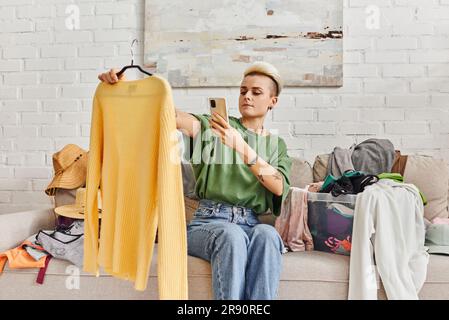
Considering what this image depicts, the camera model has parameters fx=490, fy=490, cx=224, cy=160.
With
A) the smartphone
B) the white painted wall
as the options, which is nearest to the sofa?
the smartphone

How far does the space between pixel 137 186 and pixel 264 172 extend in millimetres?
446

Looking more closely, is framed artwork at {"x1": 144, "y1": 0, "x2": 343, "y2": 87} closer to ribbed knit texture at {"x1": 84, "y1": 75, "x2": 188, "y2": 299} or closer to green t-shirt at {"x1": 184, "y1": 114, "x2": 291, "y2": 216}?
green t-shirt at {"x1": 184, "y1": 114, "x2": 291, "y2": 216}

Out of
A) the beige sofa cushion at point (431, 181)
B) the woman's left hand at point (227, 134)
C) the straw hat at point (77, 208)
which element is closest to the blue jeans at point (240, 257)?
the woman's left hand at point (227, 134)

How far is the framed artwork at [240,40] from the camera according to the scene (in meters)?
2.49

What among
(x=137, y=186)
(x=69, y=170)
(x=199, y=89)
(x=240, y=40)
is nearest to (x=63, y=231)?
(x=69, y=170)

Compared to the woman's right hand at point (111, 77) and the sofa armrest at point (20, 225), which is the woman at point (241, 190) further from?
the sofa armrest at point (20, 225)

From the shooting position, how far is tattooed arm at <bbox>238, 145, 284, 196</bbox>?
5.38 feet

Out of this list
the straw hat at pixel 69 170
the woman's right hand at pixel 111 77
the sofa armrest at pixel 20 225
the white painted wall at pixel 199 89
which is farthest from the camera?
the white painted wall at pixel 199 89

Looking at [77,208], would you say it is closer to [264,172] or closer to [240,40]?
[264,172]

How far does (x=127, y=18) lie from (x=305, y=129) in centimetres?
113

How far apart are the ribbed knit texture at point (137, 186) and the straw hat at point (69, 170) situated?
71 cm
